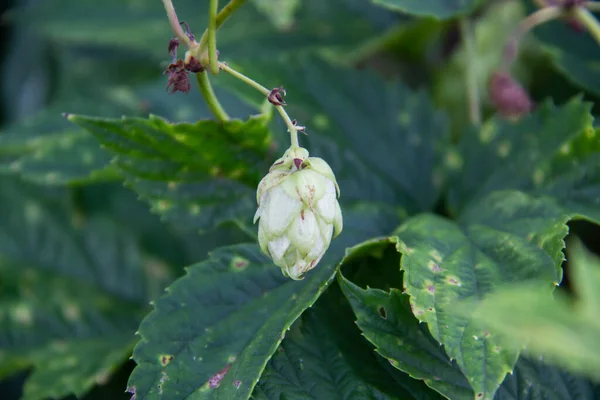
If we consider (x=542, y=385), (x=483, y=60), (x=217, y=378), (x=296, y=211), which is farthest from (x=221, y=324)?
(x=483, y=60)

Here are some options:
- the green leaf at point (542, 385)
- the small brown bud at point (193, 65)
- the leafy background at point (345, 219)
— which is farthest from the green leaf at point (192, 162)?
the green leaf at point (542, 385)

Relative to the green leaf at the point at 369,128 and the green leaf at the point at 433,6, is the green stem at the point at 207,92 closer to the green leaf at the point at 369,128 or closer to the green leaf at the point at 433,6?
the green leaf at the point at 369,128

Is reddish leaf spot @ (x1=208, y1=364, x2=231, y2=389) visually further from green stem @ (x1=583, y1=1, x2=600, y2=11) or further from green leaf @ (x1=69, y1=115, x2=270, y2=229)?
green stem @ (x1=583, y1=1, x2=600, y2=11)

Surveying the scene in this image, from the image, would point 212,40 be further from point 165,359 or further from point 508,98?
point 508,98

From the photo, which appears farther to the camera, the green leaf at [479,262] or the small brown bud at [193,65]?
the small brown bud at [193,65]

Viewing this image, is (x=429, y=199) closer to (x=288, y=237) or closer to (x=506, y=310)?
(x=288, y=237)

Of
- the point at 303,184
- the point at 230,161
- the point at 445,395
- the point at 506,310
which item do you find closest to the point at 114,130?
the point at 230,161
